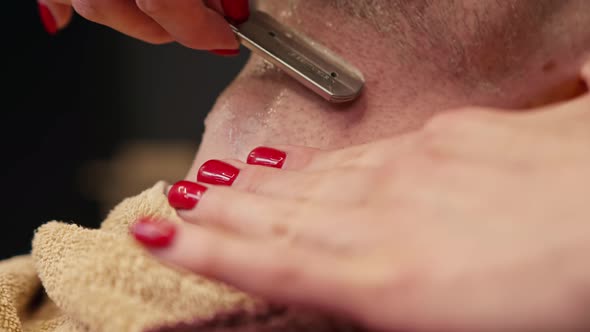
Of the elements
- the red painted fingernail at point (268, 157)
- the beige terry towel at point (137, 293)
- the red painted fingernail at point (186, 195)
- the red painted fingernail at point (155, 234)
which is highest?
the red painted fingernail at point (268, 157)

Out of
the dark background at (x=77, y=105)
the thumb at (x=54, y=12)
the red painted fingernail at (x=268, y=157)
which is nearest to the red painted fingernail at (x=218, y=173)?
the red painted fingernail at (x=268, y=157)

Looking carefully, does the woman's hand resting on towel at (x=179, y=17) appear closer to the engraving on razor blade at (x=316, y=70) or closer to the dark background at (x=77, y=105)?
the engraving on razor blade at (x=316, y=70)

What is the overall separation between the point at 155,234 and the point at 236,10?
13.3 inches

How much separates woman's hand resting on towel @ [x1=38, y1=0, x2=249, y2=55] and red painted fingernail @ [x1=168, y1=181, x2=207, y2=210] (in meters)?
0.23

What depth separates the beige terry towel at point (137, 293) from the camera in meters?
0.47

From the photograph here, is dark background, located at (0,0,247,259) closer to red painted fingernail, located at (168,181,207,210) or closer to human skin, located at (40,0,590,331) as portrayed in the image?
human skin, located at (40,0,590,331)

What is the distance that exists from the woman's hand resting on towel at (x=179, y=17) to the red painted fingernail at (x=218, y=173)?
0.19 m

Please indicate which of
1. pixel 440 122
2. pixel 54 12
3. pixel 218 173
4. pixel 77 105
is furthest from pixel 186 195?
pixel 77 105

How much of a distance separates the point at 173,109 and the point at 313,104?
153cm

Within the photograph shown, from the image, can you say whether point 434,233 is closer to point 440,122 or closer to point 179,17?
point 440,122

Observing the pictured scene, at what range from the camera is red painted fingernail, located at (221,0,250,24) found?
690 mm

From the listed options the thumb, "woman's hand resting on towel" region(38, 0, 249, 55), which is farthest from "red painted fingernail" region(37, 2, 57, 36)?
"woman's hand resting on towel" region(38, 0, 249, 55)

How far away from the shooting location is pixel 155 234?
0.44 metres

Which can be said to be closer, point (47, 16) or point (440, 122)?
point (440, 122)
